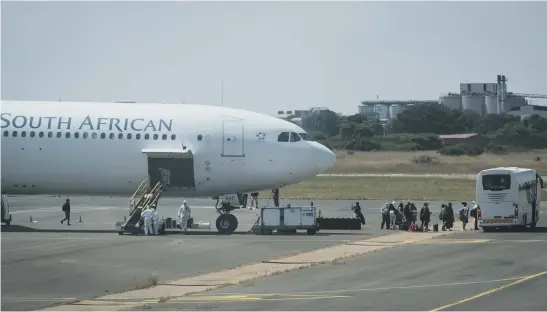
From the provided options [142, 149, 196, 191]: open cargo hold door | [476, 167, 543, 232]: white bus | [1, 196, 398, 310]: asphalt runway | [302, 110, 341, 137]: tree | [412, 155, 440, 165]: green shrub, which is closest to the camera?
[1, 196, 398, 310]: asphalt runway

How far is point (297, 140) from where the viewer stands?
146 feet

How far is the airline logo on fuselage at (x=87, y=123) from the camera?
4400 centimetres

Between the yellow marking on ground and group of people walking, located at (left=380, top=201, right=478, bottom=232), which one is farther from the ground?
group of people walking, located at (left=380, top=201, right=478, bottom=232)

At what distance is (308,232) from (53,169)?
38.6ft

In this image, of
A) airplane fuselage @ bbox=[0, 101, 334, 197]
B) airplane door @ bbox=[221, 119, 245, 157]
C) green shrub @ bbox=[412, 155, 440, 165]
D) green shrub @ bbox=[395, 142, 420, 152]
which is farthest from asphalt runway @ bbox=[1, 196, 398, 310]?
green shrub @ bbox=[395, 142, 420, 152]

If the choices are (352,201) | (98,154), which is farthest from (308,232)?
(352,201)

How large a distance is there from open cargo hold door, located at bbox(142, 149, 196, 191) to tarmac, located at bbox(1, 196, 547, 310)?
8.02ft

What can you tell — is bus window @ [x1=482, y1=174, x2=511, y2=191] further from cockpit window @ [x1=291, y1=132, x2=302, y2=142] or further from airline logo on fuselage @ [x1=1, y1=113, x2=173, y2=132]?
airline logo on fuselage @ [x1=1, y1=113, x2=173, y2=132]

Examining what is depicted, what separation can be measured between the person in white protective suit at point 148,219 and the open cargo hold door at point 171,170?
241 cm

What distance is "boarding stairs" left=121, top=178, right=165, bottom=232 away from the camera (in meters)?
42.4

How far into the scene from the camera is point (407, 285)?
2600cm

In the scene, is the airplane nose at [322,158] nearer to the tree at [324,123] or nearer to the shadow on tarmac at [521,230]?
the shadow on tarmac at [521,230]

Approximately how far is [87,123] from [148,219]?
5525mm

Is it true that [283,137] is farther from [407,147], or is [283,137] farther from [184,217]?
[407,147]
